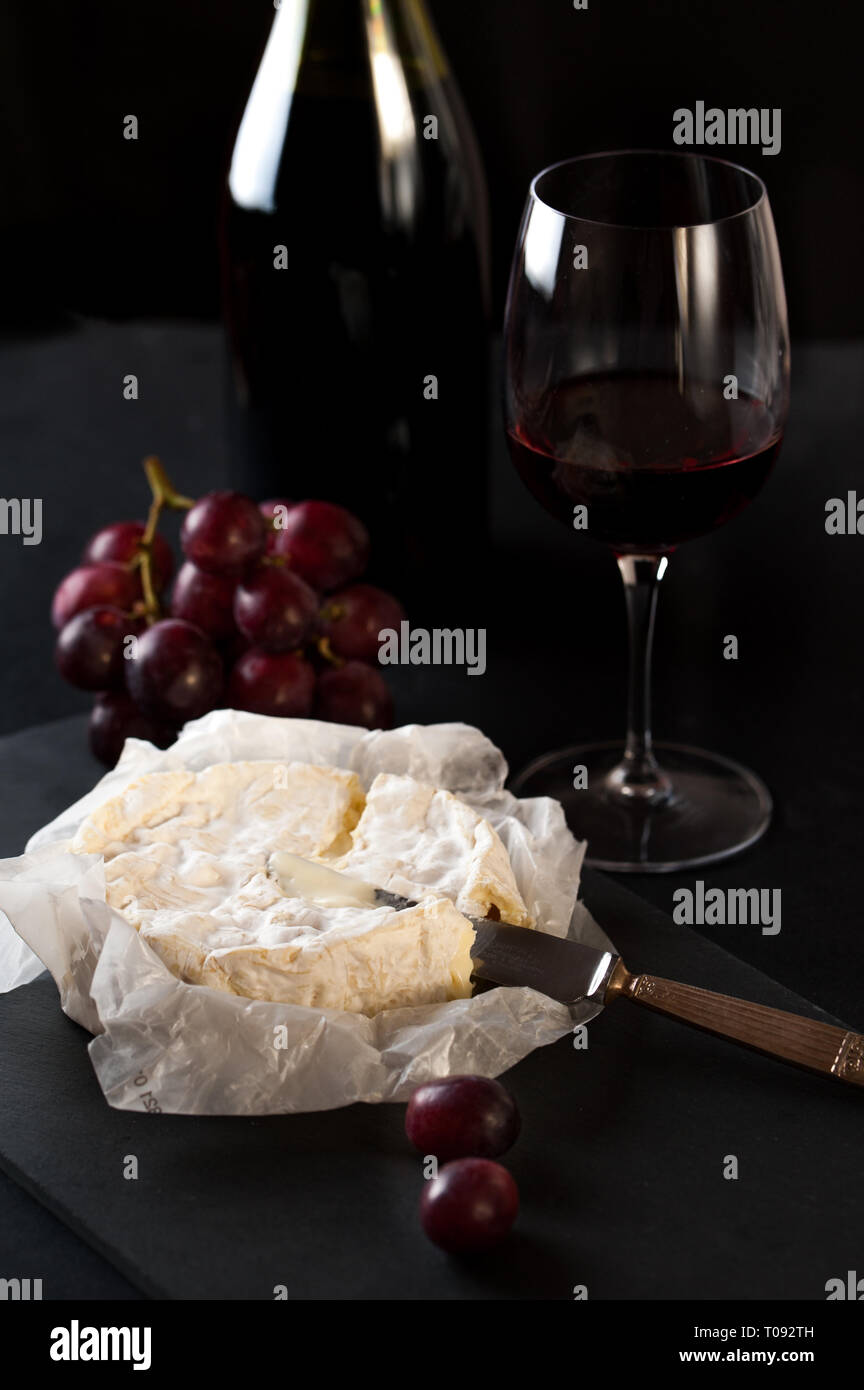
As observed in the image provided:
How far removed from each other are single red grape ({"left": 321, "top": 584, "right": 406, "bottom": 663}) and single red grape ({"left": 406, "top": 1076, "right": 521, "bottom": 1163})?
54cm

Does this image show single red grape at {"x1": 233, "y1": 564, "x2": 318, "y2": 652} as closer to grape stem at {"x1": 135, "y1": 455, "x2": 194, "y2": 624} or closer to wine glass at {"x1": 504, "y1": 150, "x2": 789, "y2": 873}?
grape stem at {"x1": 135, "y1": 455, "x2": 194, "y2": 624}

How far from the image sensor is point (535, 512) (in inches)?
67.3

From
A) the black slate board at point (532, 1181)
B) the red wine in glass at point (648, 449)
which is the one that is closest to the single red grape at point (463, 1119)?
the black slate board at point (532, 1181)

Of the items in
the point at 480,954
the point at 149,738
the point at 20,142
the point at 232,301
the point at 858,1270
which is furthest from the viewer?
the point at 20,142

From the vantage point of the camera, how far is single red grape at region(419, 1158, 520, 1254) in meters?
0.82

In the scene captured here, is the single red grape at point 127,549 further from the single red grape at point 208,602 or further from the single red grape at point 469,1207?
the single red grape at point 469,1207

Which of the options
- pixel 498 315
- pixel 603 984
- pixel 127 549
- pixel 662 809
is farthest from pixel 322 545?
pixel 498 315

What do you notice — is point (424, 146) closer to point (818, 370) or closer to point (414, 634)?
point (414, 634)

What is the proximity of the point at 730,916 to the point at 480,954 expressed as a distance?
223 mm

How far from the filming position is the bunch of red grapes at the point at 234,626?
4.25 ft

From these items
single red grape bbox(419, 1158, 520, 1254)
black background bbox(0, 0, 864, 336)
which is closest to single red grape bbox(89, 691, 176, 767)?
single red grape bbox(419, 1158, 520, 1254)

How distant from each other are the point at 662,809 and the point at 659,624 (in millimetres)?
313

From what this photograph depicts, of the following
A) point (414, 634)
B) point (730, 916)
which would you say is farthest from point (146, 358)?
point (730, 916)

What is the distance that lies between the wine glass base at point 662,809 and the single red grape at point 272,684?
0.18 metres
